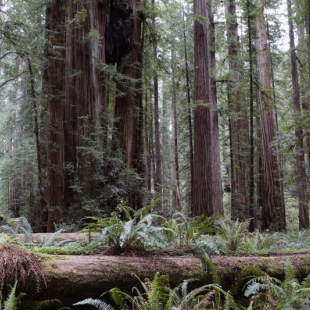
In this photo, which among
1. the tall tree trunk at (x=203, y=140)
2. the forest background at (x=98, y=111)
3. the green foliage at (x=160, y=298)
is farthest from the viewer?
the tall tree trunk at (x=203, y=140)

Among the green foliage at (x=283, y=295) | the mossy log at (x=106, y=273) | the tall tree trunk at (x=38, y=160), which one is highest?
the tall tree trunk at (x=38, y=160)

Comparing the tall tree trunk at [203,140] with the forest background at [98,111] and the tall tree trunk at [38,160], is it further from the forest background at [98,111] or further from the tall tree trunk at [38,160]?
the tall tree trunk at [38,160]

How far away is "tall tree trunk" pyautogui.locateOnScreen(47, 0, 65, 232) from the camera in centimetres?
855

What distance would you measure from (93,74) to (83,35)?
1.30m

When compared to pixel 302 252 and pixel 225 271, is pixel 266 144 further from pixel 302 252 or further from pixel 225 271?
pixel 225 271

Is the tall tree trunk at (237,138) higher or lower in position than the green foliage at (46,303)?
higher

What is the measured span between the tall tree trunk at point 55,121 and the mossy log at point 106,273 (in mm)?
5536

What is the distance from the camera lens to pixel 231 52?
15445 mm

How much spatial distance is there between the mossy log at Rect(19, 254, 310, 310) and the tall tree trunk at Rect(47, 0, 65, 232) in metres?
5.54

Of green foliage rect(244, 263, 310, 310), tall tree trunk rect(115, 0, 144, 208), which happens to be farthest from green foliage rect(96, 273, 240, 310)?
tall tree trunk rect(115, 0, 144, 208)

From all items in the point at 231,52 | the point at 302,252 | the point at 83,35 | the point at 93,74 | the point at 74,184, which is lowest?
the point at 302,252

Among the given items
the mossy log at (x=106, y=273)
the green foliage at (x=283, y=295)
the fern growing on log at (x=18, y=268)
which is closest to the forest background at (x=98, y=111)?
the mossy log at (x=106, y=273)

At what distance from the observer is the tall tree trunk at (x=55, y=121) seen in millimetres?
8555

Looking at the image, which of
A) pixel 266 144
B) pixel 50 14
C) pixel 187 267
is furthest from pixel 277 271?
pixel 266 144
